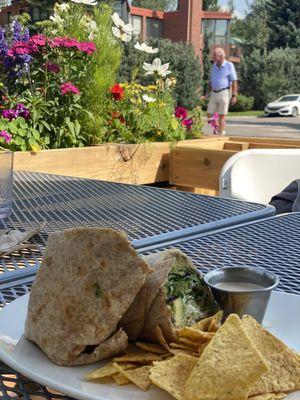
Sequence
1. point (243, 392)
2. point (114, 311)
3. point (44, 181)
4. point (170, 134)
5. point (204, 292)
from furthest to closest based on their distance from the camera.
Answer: point (170, 134) < point (44, 181) < point (204, 292) < point (114, 311) < point (243, 392)

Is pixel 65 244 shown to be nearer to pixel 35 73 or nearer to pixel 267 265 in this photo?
pixel 267 265

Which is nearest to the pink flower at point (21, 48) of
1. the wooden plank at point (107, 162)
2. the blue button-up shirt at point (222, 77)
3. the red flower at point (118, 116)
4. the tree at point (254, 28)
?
the wooden plank at point (107, 162)

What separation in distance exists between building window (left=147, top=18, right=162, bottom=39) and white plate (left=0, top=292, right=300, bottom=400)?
39.0 meters

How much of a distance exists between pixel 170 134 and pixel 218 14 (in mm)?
38038

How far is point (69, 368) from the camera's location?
765 mm

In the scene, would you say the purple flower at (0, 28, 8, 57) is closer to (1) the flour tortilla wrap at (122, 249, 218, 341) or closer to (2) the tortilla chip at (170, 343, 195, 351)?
(1) the flour tortilla wrap at (122, 249, 218, 341)

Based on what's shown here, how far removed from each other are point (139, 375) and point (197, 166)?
3854 mm

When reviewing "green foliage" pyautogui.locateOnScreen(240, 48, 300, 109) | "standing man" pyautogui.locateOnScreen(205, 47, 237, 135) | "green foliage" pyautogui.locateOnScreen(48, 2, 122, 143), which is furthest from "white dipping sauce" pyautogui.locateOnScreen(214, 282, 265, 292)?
"green foliage" pyautogui.locateOnScreen(240, 48, 300, 109)

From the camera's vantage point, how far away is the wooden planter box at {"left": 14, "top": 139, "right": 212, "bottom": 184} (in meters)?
3.81

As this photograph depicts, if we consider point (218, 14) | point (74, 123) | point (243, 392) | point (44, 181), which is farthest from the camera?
point (218, 14)

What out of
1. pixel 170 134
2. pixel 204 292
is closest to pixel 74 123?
pixel 170 134

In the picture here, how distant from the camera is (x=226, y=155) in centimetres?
421

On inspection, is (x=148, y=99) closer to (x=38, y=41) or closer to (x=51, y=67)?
(x=51, y=67)

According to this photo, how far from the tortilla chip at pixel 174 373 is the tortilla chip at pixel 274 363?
0.25ft
